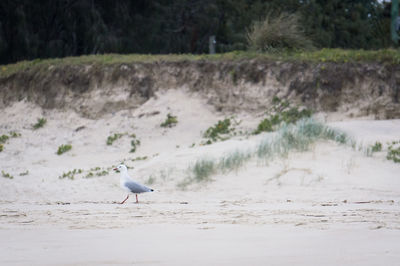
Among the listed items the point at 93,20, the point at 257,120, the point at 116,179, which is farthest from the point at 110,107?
the point at 93,20

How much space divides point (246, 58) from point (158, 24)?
11.0m

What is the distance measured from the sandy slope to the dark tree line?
696 centimetres

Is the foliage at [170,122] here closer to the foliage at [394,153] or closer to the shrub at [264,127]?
the shrub at [264,127]

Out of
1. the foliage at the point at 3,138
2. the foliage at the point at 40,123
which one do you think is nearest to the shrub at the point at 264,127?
the foliage at the point at 40,123

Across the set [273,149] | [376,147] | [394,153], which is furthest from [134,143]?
[394,153]

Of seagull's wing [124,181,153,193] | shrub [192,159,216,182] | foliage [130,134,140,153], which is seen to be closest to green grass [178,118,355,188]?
shrub [192,159,216,182]

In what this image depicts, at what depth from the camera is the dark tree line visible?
22.5 meters

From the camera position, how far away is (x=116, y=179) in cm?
1073

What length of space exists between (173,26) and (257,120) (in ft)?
44.3

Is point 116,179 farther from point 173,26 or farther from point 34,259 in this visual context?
point 173,26

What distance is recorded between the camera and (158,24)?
83.0 ft

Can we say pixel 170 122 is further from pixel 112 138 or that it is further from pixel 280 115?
pixel 280 115

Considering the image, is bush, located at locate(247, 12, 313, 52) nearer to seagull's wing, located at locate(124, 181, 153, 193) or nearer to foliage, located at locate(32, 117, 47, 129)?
foliage, located at locate(32, 117, 47, 129)

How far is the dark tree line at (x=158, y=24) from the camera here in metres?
22.5
